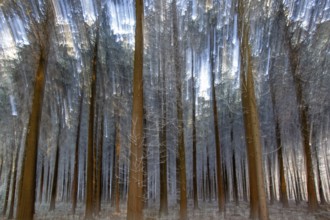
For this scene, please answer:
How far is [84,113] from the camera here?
70.3ft

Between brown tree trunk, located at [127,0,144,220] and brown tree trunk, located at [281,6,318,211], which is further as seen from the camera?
brown tree trunk, located at [281,6,318,211]

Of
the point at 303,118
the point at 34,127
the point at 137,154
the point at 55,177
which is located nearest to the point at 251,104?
the point at 137,154

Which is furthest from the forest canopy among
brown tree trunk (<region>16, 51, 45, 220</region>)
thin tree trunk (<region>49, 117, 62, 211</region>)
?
thin tree trunk (<region>49, 117, 62, 211</region>)

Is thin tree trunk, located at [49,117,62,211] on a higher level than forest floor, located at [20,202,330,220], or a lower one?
higher

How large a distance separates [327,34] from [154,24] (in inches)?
319

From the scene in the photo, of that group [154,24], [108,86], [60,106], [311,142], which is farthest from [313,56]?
[60,106]

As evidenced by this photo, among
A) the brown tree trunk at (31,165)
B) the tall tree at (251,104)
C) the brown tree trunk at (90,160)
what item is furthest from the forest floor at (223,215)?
the tall tree at (251,104)

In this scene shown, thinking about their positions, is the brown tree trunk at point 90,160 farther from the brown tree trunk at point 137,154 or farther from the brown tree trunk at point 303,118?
the brown tree trunk at point 303,118

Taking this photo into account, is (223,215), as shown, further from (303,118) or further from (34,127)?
(34,127)

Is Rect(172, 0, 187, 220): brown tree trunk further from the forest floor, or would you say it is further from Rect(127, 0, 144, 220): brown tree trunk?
Rect(127, 0, 144, 220): brown tree trunk

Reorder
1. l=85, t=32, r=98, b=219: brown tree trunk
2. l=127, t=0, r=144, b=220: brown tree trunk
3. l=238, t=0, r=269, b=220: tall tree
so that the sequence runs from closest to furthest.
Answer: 1. l=238, t=0, r=269, b=220: tall tree
2. l=127, t=0, r=144, b=220: brown tree trunk
3. l=85, t=32, r=98, b=219: brown tree trunk

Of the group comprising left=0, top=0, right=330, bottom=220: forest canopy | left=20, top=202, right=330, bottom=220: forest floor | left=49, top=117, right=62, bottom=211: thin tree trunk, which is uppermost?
left=0, top=0, right=330, bottom=220: forest canopy

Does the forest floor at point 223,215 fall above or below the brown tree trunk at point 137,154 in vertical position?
below

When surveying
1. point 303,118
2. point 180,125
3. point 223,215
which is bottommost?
point 223,215
